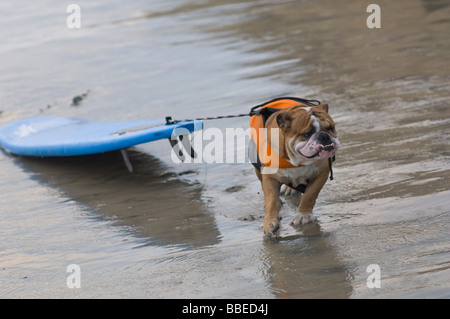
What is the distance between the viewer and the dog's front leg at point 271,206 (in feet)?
13.7

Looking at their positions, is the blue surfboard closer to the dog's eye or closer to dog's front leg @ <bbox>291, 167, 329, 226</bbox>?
dog's front leg @ <bbox>291, 167, 329, 226</bbox>

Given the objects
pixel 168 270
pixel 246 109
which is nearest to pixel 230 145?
pixel 246 109

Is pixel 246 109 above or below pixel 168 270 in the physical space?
above

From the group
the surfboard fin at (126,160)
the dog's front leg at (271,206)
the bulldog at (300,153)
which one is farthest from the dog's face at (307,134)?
the surfboard fin at (126,160)

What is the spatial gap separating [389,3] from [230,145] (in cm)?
621

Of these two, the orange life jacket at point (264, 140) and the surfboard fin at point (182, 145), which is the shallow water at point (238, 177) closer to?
the surfboard fin at point (182, 145)

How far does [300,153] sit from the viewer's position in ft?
13.1

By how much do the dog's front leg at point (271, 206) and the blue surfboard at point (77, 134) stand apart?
1408mm

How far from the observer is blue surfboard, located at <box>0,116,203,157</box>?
5.66 meters

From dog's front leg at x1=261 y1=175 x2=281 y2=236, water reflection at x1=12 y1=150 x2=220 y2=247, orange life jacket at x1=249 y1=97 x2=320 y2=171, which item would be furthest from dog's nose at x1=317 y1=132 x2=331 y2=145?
water reflection at x1=12 y1=150 x2=220 y2=247

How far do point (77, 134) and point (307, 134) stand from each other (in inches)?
131

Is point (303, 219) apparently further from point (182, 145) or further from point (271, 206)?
point (182, 145)
